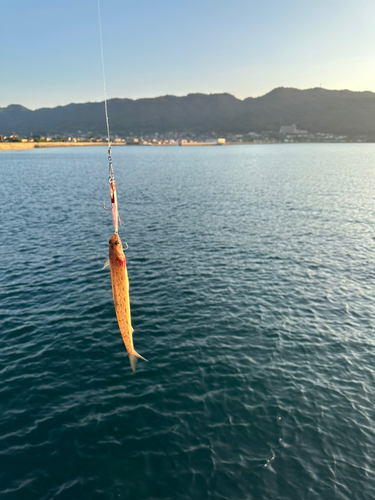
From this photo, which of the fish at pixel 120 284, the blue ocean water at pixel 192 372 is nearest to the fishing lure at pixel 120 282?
the fish at pixel 120 284

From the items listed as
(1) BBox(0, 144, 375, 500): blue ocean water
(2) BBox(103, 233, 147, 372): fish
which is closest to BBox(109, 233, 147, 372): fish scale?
(2) BBox(103, 233, 147, 372): fish

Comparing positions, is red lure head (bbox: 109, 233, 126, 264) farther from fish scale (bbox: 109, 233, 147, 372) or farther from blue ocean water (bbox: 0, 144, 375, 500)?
blue ocean water (bbox: 0, 144, 375, 500)

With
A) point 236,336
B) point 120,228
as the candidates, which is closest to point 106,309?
point 236,336

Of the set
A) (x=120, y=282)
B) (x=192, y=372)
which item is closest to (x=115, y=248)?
(x=120, y=282)

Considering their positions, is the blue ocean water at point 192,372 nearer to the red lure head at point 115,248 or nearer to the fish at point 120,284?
the fish at point 120,284

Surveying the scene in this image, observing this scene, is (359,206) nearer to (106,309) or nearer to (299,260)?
(299,260)

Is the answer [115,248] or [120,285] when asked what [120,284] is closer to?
[120,285]
